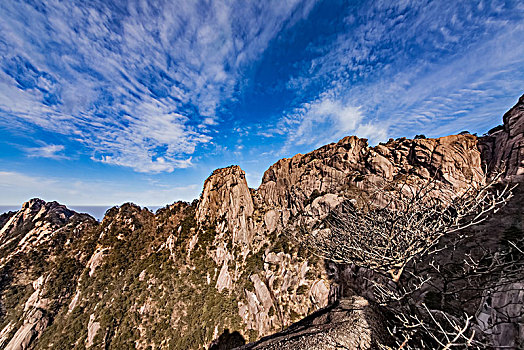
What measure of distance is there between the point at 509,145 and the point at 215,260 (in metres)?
56.6

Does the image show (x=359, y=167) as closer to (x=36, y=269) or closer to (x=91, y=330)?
(x=91, y=330)

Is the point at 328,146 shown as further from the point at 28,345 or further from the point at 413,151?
the point at 28,345

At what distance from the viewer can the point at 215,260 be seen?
4431cm

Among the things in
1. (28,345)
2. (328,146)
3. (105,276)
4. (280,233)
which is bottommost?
Result: (28,345)

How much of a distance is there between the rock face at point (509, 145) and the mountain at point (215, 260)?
0.53 feet

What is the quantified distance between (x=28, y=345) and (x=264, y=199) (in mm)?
59442

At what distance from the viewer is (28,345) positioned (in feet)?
124

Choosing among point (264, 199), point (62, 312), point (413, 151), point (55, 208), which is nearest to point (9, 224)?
point (55, 208)

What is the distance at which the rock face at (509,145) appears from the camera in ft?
76.4

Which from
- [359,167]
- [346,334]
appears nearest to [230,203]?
[359,167]

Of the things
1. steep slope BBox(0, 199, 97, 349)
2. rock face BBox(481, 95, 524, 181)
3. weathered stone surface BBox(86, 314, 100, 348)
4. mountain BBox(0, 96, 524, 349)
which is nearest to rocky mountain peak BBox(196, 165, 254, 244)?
mountain BBox(0, 96, 524, 349)

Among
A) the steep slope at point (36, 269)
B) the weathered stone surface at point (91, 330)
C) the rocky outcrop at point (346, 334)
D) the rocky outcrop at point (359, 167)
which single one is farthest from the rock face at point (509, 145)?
the steep slope at point (36, 269)

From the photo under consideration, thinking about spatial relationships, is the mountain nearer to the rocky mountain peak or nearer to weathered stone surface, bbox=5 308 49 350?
weathered stone surface, bbox=5 308 49 350

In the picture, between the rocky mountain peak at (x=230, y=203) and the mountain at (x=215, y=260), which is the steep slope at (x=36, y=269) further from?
the rocky mountain peak at (x=230, y=203)
